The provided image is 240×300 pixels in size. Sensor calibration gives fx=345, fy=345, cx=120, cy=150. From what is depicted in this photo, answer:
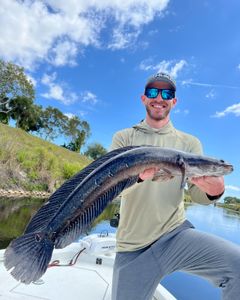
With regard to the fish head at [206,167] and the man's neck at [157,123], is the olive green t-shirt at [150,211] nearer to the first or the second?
the fish head at [206,167]

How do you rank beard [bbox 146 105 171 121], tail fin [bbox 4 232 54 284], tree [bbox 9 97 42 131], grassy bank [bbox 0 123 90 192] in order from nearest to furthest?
tail fin [bbox 4 232 54 284] → beard [bbox 146 105 171 121] → grassy bank [bbox 0 123 90 192] → tree [bbox 9 97 42 131]

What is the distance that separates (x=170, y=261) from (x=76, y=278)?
313 centimetres

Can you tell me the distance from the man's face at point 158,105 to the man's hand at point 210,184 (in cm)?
126

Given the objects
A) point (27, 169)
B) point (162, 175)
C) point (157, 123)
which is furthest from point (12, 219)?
point (27, 169)

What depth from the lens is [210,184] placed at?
149 inches

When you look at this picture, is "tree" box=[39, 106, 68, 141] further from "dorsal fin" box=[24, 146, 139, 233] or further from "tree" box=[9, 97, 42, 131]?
"dorsal fin" box=[24, 146, 139, 233]

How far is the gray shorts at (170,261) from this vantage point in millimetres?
3898

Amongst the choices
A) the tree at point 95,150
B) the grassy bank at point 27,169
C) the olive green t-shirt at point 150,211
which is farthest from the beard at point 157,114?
the tree at point 95,150

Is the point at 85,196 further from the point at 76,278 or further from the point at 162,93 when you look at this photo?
the point at 76,278

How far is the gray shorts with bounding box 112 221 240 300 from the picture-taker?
3.90 meters

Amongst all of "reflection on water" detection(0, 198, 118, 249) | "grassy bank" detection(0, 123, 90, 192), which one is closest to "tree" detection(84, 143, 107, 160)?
"grassy bank" detection(0, 123, 90, 192)

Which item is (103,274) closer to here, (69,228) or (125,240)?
(125,240)

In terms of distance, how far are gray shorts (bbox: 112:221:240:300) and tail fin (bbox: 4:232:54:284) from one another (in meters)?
1.77

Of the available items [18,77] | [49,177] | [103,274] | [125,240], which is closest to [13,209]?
[49,177]
